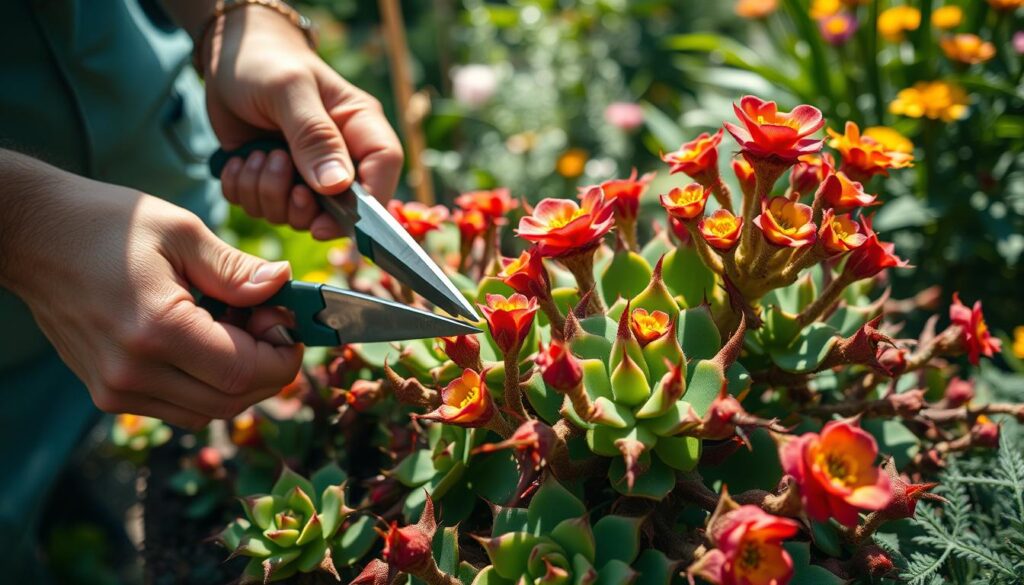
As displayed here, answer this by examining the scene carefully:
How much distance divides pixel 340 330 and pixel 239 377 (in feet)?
0.37

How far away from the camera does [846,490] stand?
1.63 feet

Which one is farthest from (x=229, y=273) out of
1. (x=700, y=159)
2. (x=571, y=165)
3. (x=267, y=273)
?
(x=571, y=165)

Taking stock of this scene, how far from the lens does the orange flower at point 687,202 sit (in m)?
0.67

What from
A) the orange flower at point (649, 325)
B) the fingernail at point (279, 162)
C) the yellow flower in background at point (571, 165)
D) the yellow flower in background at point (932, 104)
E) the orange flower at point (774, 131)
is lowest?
the yellow flower in background at point (571, 165)

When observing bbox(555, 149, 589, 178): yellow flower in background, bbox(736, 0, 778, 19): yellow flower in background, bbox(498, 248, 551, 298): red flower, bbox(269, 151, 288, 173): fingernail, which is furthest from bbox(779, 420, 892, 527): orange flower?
bbox(555, 149, 589, 178): yellow flower in background

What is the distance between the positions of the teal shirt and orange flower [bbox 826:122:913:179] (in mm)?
967

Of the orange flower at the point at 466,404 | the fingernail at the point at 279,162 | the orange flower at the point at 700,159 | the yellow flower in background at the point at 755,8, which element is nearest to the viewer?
the orange flower at the point at 466,404

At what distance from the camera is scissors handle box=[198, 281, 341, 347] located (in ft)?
2.69

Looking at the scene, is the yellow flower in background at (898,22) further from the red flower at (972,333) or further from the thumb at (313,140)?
the thumb at (313,140)

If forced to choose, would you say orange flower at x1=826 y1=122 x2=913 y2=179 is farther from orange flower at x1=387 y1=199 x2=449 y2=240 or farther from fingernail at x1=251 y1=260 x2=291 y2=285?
fingernail at x1=251 y1=260 x2=291 y2=285

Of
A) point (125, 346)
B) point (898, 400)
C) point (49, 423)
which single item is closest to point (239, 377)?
point (125, 346)

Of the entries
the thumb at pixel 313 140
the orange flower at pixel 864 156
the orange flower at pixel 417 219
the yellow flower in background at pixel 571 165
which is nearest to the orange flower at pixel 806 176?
the orange flower at pixel 864 156

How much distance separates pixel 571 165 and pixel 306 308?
1568 mm

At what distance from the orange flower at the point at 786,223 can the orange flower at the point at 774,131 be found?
40mm
